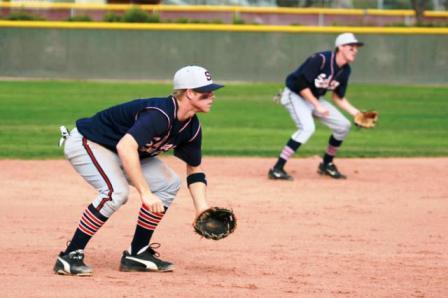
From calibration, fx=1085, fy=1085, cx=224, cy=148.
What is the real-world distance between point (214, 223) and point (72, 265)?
0.92 m

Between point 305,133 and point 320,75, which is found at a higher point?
point 320,75

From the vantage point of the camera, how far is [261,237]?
8453 millimetres

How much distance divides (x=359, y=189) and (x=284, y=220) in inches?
85.7

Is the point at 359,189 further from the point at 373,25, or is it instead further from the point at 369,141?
the point at 373,25

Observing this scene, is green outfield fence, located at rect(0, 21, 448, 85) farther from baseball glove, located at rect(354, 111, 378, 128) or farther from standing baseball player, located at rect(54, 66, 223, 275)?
standing baseball player, located at rect(54, 66, 223, 275)

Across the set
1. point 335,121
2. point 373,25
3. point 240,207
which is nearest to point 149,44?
point 373,25

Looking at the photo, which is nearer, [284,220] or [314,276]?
[314,276]

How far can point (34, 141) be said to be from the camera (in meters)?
14.9

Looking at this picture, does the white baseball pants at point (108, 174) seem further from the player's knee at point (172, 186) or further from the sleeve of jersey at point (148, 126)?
the sleeve of jersey at point (148, 126)

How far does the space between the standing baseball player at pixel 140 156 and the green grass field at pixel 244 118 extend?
260 inches

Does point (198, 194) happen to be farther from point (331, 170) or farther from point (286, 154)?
point (331, 170)

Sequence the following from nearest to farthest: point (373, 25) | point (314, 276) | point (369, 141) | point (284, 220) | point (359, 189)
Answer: point (314, 276) → point (284, 220) → point (359, 189) → point (369, 141) → point (373, 25)

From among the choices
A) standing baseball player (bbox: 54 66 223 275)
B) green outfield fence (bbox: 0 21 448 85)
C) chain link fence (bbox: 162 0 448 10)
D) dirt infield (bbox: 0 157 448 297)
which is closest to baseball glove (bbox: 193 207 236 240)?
standing baseball player (bbox: 54 66 223 275)

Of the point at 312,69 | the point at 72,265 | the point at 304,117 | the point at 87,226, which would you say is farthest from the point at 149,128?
the point at 304,117
